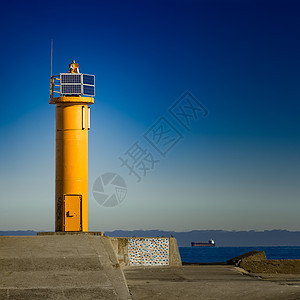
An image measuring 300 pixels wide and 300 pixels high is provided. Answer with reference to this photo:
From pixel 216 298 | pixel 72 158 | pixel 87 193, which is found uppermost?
pixel 72 158

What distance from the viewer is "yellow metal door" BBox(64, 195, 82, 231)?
25391mm

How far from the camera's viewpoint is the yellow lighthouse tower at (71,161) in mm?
25391

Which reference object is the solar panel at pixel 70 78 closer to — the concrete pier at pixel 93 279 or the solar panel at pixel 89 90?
the solar panel at pixel 89 90

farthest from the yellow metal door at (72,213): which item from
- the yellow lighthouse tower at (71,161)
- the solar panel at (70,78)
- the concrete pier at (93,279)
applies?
the concrete pier at (93,279)

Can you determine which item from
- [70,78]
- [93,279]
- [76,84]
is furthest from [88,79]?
[93,279]

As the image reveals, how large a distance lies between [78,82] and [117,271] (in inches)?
506

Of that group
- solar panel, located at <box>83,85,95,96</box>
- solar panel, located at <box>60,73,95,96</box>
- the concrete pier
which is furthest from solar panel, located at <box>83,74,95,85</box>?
the concrete pier

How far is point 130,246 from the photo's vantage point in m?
23.5

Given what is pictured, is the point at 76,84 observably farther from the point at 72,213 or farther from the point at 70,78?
the point at 72,213

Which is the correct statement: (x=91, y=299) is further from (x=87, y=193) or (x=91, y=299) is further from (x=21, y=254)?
(x=87, y=193)

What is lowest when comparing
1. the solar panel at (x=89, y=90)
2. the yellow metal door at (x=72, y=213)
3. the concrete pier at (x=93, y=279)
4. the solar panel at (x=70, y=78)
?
the concrete pier at (x=93, y=279)

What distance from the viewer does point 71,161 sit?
25391 mm

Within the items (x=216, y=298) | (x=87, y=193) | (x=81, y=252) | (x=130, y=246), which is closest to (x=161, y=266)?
(x=130, y=246)

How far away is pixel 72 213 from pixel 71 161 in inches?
93.2
